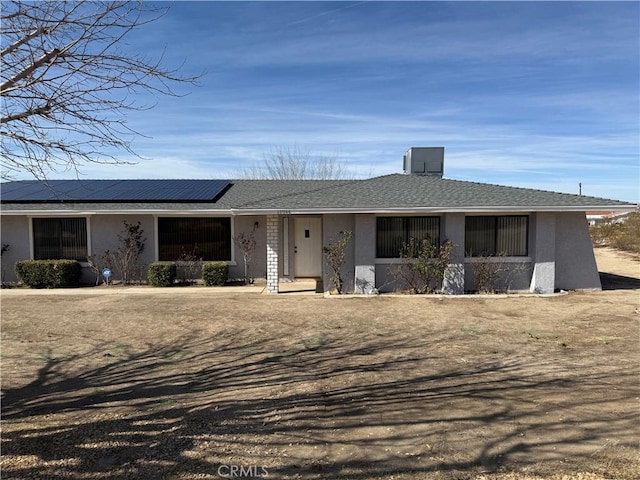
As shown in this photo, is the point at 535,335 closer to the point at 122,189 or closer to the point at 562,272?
the point at 562,272

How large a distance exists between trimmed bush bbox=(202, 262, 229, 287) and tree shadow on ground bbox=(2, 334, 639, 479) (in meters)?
7.00

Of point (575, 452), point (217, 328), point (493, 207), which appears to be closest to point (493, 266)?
point (493, 207)

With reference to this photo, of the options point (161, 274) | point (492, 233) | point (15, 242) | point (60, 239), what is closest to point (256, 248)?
point (161, 274)

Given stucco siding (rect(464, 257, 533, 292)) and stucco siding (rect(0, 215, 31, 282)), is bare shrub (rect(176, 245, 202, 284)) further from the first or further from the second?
stucco siding (rect(464, 257, 533, 292))

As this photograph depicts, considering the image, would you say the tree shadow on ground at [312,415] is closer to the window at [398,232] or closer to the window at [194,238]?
the window at [398,232]

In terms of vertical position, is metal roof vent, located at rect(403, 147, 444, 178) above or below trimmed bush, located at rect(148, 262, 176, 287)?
above

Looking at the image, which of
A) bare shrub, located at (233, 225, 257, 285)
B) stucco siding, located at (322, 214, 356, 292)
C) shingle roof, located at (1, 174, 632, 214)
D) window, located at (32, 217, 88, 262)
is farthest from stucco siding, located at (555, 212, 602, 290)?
window, located at (32, 217, 88, 262)

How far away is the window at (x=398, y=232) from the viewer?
41.7ft

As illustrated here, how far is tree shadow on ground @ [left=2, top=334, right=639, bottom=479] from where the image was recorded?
3721mm

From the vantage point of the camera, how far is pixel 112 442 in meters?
4.07

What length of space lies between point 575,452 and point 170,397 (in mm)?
4127

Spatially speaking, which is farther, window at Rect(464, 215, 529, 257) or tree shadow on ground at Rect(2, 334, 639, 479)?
window at Rect(464, 215, 529, 257)

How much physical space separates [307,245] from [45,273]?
8286mm

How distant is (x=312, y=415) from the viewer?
4609mm
